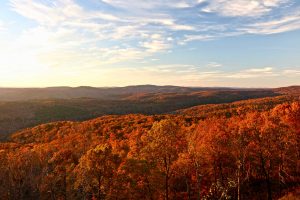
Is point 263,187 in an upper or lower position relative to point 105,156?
lower

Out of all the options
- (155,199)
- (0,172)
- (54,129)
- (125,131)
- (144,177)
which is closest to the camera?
(144,177)

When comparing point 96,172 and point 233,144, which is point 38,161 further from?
point 233,144

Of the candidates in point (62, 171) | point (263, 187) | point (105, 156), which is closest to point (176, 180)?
point (263, 187)

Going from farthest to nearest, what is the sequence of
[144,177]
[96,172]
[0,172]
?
[0,172] → [144,177] → [96,172]

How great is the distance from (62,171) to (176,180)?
1184 inches

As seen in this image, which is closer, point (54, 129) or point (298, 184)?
point (298, 184)

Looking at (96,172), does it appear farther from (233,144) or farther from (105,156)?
(233,144)

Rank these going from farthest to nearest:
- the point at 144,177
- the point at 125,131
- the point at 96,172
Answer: the point at 125,131
the point at 144,177
the point at 96,172

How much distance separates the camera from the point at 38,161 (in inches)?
3172

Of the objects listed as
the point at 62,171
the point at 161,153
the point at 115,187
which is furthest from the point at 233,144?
the point at 62,171

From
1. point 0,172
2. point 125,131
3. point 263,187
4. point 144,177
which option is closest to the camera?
point 144,177

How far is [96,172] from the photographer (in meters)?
52.0

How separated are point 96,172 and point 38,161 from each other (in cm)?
3536

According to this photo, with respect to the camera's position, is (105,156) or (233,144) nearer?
(105,156)
